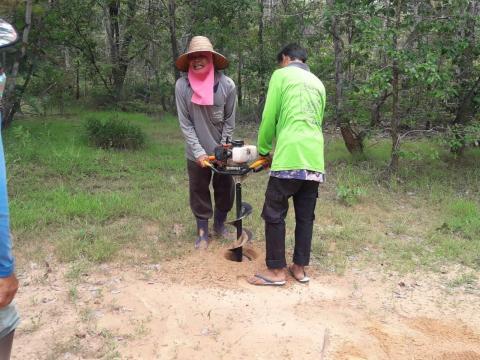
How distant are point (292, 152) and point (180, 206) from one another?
7.44 ft

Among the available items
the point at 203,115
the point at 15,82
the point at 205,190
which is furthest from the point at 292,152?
the point at 15,82

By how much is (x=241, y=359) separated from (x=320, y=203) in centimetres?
328

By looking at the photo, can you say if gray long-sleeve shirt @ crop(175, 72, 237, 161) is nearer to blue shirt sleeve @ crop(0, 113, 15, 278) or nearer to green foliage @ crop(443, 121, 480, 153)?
blue shirt sleeve @ crop(0, 113, 15, 278)

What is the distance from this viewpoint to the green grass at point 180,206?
4.60 metres

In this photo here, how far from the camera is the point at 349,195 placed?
6086 millimetres

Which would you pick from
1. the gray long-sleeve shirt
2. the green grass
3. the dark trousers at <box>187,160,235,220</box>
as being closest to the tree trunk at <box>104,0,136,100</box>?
the green grass

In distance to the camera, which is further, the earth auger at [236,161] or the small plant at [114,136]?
the small plant at [114,136]

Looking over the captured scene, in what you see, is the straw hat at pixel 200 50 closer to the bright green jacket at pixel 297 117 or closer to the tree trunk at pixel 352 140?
the bright green jacket at pixel 297 117

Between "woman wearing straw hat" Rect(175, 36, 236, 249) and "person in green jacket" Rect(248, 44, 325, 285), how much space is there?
64cm

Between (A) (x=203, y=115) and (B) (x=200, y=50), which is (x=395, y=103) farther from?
(B) (x=200, y=50)

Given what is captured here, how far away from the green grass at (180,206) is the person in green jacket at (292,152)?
0.64 m

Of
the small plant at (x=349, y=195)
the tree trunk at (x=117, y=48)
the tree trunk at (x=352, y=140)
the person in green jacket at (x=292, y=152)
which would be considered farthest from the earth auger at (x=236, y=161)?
the tree trunk at (x=117, y=48)

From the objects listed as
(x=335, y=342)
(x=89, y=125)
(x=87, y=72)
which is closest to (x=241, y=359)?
(x=335, y=342)

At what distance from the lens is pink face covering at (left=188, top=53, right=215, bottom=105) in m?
4.30
